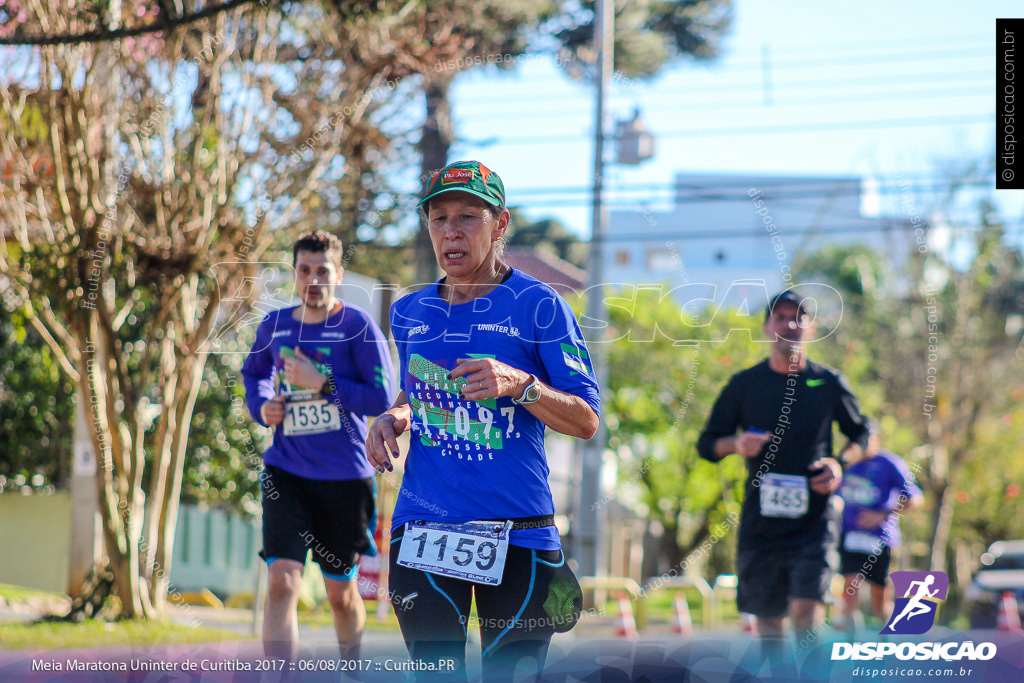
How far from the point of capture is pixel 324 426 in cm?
516

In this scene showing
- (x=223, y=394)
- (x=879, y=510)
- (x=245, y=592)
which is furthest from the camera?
(x=245, y=592)

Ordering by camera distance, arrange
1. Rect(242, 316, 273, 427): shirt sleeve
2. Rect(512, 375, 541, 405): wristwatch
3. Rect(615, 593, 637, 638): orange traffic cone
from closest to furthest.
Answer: Rect(512, 375, 541, 405): wristwatch
Rect(242, 316, 273, 427): shirt sleeve
Rect(615, 593, 637, 638): orange traffic cone

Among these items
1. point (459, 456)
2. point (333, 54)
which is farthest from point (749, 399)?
point (333, 54)

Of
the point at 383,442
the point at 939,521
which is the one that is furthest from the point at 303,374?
the point at 939,521

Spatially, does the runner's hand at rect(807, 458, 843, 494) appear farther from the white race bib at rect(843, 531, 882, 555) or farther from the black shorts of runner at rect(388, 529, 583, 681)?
the white race bib at rect(843, 531, 882, 555)

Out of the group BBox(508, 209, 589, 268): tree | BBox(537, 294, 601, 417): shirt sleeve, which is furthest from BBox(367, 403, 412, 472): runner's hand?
BBox(508, 209, 589, 268): tree

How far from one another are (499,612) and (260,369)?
2.46 meters

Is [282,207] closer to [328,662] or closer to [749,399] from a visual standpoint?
[749,399]

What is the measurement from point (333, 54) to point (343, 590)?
19.6ft

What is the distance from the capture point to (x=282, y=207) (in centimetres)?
939

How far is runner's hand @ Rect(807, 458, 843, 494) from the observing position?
542 centimetres

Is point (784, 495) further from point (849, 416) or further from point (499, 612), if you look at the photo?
point (499, 612)

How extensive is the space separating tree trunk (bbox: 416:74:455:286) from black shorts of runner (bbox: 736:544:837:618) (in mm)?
9353

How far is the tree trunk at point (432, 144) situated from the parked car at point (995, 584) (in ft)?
35.6
